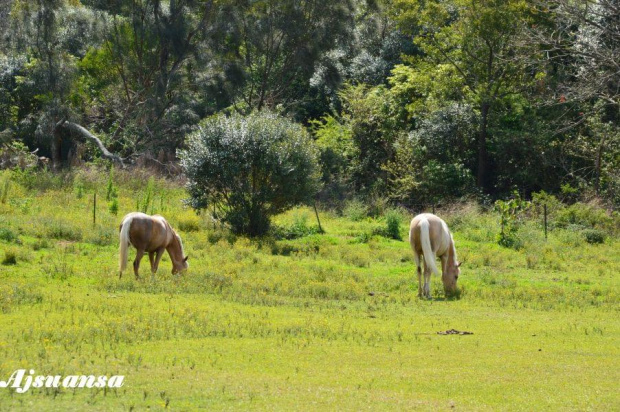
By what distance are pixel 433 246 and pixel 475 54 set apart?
2231 cm

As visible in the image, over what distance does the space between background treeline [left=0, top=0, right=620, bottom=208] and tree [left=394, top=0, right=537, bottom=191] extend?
9 cm

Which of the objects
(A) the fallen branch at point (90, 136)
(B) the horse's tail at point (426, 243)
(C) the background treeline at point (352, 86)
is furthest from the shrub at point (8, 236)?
(A) the fallen branch at point (90, 136)

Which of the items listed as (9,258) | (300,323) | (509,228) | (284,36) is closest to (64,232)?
(9,258)

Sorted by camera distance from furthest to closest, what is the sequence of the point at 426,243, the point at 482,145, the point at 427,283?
the point at 482,145 → the point at 427,283 → the point at 426,243

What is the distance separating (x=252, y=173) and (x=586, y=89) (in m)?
13.3

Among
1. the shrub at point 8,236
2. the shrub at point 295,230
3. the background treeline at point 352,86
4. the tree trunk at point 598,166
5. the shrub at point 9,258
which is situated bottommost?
the shrub at point 295,230

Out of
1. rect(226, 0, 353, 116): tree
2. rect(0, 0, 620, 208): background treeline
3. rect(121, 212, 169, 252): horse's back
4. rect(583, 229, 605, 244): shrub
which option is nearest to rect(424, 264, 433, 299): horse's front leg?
rect(121, 212, 169, 252): horse's back

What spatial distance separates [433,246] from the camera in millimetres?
20828

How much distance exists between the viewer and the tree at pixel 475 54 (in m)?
39.6

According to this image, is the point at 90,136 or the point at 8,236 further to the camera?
the point at 90,136

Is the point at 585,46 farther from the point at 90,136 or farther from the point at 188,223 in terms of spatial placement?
the point at 90,136

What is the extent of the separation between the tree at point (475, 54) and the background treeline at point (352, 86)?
0.09m

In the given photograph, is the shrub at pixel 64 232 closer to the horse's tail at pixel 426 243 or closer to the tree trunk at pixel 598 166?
the horse's tail at pixel 426 243

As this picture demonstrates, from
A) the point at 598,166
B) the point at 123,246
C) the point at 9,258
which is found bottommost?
the point at 9,258
